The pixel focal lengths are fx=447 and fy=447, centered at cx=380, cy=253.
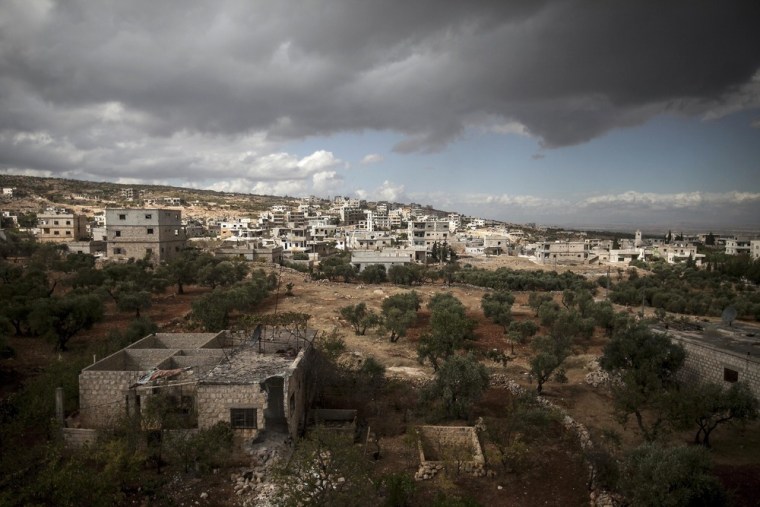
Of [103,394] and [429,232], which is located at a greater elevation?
[429,232]

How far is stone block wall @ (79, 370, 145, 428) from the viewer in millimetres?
13117

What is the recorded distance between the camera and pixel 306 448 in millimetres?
10305

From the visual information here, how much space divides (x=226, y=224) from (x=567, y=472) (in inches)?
3455

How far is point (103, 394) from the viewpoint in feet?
43.2

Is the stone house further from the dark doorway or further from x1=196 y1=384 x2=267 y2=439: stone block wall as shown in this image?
x1=196 y1=384 x2=267 y2=439: stone block wall

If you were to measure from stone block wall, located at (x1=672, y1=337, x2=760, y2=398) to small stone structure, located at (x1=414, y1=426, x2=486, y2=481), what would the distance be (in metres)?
10.6

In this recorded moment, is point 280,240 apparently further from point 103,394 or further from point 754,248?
point 754,248

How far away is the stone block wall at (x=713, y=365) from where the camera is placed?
16.0 meters

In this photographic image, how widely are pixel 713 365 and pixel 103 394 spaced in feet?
71.2

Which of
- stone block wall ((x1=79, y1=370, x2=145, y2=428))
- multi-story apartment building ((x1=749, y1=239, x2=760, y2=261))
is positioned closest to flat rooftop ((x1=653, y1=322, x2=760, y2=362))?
stone block wall ((x1=79, y1=370, x2=145, y2=428))

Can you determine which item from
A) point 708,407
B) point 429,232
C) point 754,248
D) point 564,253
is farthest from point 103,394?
point 754,248

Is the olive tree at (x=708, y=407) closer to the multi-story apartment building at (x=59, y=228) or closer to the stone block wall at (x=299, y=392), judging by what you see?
the stone block wall at (x=299, y=392)

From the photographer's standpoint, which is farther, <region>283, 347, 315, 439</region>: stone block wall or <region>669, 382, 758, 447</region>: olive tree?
<region>669, 382, 758, 447</region>: olive tree

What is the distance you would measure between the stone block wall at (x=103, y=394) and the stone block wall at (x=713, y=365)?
20.6 meters
